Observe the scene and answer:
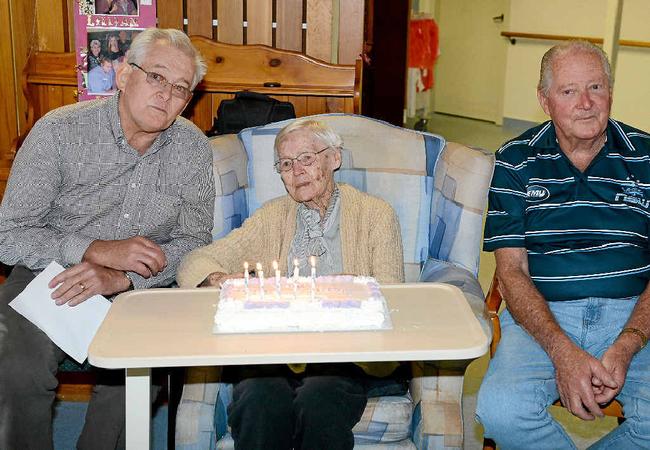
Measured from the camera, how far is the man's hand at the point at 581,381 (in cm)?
209

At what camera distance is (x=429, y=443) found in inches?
83.5

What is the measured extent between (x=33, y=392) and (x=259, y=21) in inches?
82.9

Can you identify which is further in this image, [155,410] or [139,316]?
[155,410]

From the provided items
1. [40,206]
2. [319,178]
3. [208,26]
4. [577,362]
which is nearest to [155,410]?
[40,206]

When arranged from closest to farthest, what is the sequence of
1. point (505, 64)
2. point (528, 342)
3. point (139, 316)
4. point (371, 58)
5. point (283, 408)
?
point (139, 316)
point (283, 408)
point (528, 342)
point (371, 58)
point (505, 64)

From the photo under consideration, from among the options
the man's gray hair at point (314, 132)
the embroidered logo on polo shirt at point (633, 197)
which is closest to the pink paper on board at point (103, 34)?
the man's gray hair at point (314, 132)

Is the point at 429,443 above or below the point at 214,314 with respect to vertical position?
below

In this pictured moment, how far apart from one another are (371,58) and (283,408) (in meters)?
4.57

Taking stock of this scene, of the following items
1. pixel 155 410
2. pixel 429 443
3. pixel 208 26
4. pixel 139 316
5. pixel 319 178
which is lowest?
pixel 155 410

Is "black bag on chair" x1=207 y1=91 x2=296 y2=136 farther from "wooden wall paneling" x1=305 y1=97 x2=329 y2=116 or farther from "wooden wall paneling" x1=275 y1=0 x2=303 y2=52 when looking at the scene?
"wooden wall paneling" x1=275 y1=0 x2=303 y2=52

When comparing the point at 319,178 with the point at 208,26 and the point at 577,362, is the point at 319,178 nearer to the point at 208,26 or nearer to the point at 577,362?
the point at 577,362

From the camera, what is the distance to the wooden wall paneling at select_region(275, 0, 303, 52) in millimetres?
3705

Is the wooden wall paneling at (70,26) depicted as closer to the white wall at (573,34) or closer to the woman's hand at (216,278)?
the woman's hand at (216,278)

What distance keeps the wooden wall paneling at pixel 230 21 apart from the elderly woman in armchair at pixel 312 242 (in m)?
1.42
